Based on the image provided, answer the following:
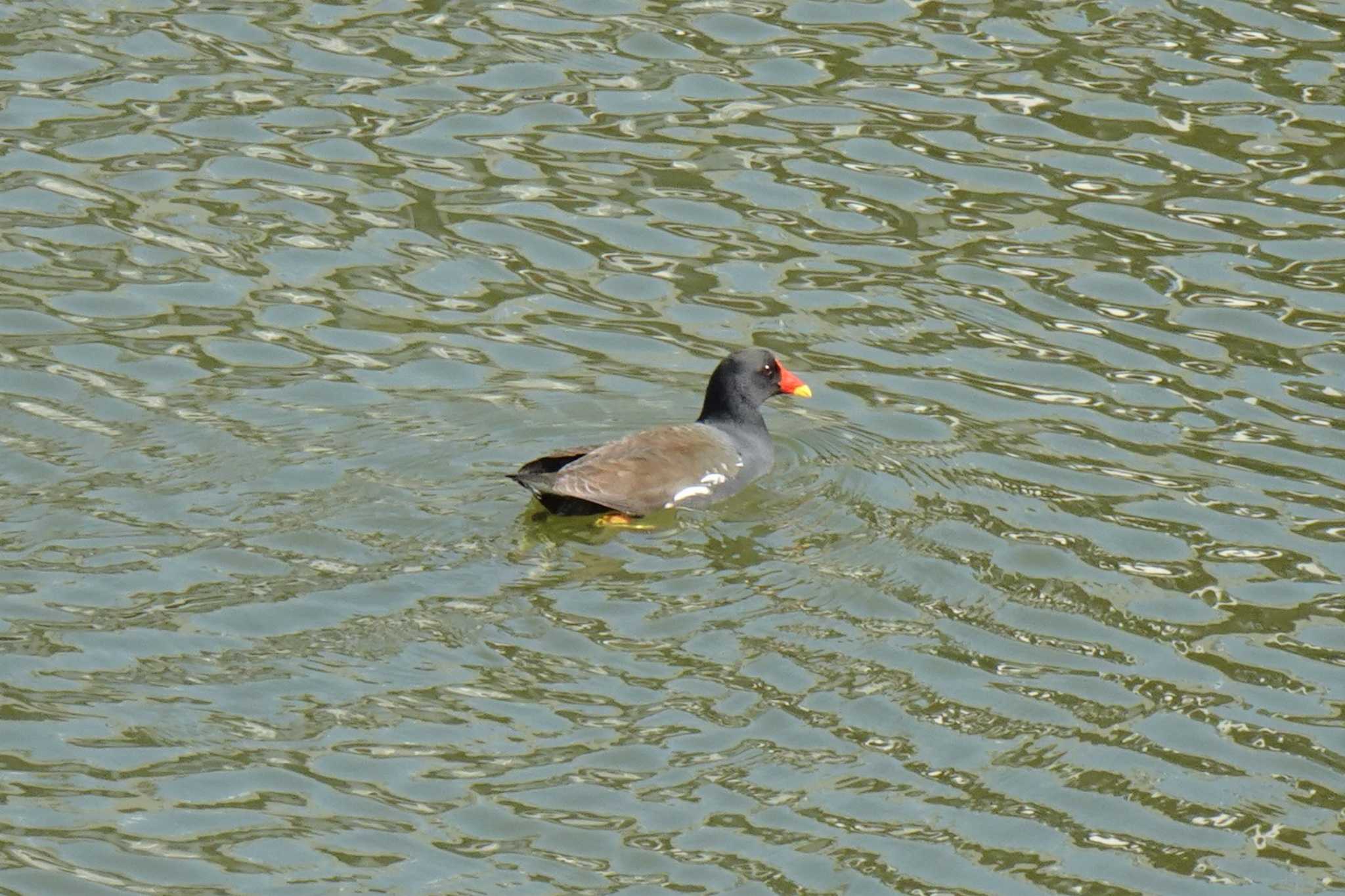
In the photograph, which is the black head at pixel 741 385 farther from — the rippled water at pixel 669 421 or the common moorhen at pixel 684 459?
the rippled water at pixel 669 421

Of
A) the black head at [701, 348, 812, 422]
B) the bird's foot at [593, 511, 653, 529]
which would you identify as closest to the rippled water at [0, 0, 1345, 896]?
the bird's foot at [593, 511, 653, 529]

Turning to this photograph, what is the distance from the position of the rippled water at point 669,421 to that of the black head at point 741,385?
1.37 ft

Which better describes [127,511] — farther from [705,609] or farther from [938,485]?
[938,485]

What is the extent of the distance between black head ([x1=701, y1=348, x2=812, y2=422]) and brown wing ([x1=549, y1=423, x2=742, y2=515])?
170mm

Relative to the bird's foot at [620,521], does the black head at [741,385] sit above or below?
above

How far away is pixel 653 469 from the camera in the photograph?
11.6 m

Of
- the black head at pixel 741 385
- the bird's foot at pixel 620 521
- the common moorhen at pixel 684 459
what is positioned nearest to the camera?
the common moorhen at pixel 684 459

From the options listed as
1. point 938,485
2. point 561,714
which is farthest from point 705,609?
point 938,485

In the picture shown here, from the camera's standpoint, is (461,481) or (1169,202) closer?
(461,481)

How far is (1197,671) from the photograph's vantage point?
9.97 m

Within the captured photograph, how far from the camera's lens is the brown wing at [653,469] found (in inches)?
444

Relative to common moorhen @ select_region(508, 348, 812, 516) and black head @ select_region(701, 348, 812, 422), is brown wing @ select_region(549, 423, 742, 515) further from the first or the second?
black head @ select_region(701, 348, 812, 422)

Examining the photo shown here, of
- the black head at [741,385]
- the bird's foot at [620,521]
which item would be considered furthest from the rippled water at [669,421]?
the black head at [741,385]

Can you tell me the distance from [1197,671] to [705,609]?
212 cm
